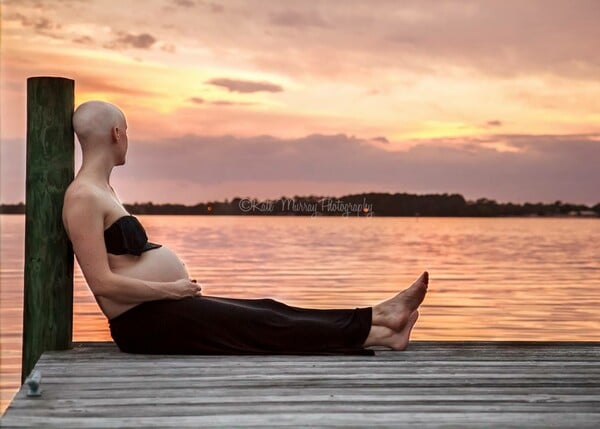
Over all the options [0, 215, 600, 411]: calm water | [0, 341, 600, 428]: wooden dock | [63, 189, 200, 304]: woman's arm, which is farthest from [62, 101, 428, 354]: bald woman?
[0, 215, 600, 411]: calm water

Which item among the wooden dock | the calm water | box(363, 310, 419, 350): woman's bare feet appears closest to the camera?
the wooden dock

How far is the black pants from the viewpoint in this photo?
470 cm

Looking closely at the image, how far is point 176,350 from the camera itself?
478cm

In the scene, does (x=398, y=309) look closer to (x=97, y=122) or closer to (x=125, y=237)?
(x=125, y=237)

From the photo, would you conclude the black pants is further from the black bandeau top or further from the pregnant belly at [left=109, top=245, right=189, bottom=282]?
the black bandeau top

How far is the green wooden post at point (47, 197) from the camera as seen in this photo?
4836 millimetres

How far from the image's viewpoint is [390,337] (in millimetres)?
4887

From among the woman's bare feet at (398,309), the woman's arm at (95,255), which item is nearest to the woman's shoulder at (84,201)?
the woman's arm at (95,255)

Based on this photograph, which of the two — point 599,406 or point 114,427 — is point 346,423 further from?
point 599,406

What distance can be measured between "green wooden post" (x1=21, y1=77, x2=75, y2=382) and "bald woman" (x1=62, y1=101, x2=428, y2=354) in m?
0.12

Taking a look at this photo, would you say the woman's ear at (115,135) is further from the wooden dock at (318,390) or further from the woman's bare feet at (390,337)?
the woman's bare feet at (390,337)

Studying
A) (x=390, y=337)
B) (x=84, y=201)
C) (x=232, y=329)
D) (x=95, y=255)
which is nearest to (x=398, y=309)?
(x=390, y=337)

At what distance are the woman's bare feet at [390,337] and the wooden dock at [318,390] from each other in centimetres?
5

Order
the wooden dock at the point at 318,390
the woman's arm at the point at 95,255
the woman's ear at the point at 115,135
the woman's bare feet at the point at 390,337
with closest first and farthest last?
the wooden dock at the point at 318,390
the woman's arm at the point at 95,255
the woman's ear at the point at 115,135
the woman's bare feet at the point at 390,337
